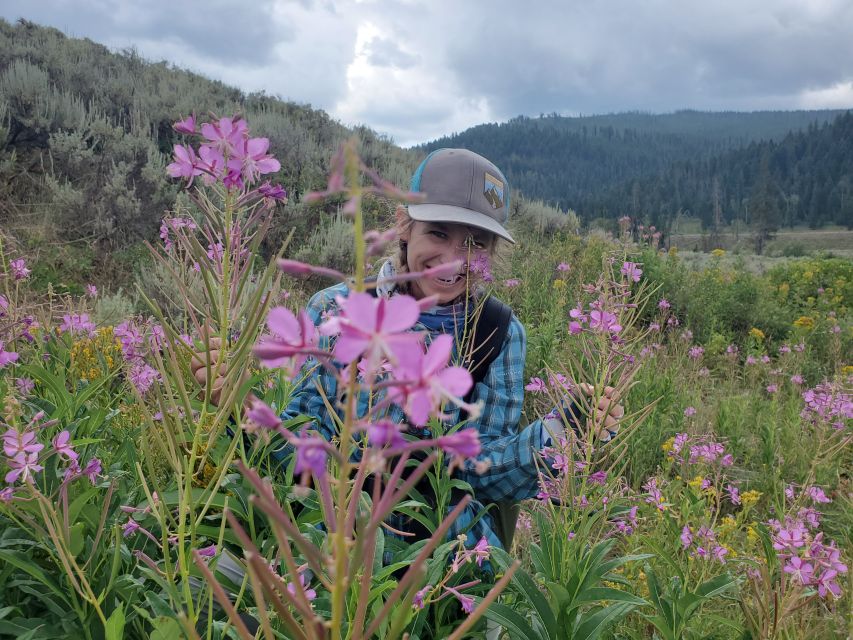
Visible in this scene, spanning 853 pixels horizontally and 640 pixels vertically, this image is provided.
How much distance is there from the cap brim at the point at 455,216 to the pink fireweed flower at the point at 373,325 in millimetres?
1914

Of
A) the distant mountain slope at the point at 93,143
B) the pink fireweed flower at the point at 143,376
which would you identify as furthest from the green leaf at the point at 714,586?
the distant mountain slope at the point at 93,143

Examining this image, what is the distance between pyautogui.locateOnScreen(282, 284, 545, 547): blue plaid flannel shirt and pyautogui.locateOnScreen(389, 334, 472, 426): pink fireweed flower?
5.33 feet

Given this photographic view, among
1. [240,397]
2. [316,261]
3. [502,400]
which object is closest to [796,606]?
[502,400]

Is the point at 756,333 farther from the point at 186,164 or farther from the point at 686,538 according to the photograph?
the point at 186,164

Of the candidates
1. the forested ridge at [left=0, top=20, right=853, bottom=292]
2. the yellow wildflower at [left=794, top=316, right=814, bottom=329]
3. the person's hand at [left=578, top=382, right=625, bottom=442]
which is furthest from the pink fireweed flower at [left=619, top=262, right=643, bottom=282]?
the yellow wildflower at [left=794, top=316, right=814, bottom=329]

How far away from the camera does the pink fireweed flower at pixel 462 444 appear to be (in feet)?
1.62

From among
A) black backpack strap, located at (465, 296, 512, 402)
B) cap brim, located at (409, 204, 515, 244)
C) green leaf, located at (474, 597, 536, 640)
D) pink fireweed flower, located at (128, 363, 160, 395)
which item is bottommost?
green leaf, located at (474, 597, 536, 640)

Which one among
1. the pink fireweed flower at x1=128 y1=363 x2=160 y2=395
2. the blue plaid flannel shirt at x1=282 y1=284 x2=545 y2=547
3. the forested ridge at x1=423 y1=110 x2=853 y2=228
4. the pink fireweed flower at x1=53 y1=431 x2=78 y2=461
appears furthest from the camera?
the forested ridge at x1=423 y1=110 x2=853 y2=228

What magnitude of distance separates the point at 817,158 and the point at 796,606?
93.5 meters

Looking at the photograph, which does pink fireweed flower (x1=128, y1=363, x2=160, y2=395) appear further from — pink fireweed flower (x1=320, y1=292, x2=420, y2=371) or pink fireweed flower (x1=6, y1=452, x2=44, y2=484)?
pink fireweed flower (x1=320, y1=292, x2=420, y2=371)

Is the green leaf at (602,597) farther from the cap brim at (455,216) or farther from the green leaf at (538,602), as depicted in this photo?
the cap brim at (455,216)

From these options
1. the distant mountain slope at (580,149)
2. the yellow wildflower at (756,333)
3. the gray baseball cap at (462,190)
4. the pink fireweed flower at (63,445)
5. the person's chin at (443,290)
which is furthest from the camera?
the distant mountain slope at (580,149)

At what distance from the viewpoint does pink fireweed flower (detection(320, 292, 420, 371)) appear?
0.46 m

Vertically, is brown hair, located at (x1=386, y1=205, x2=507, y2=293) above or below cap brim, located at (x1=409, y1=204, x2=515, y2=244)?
below
